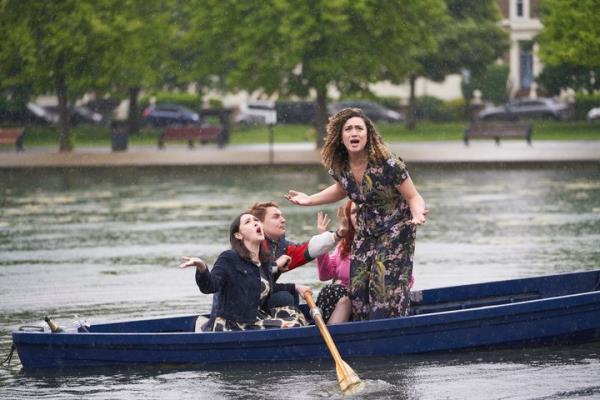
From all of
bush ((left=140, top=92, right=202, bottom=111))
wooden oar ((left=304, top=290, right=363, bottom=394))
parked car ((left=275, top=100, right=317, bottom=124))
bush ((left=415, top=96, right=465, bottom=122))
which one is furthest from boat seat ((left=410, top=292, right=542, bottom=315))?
bush ((left=140, top=92, right=202, bottom=111))

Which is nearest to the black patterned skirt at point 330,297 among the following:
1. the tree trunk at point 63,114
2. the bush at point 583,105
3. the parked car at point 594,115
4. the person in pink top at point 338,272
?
the person in pink top at point 338,272

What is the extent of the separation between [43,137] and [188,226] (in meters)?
35.2

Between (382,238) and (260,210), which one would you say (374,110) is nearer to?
(260,210)

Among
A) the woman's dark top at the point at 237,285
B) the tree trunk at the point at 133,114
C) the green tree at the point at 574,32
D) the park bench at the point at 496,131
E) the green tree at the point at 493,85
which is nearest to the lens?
the woman's dark top at the point at 237,285

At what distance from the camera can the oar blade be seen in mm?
10180

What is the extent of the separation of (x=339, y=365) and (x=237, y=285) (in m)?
1.08

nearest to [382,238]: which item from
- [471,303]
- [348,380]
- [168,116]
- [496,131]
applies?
[348,380]

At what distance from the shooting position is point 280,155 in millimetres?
39750

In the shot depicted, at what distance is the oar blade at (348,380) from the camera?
10180mm

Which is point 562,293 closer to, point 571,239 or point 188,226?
point 571,239

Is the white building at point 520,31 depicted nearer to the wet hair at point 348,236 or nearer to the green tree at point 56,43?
the green tree at point 56,43

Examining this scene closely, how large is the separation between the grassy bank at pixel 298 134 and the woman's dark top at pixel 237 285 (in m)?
39.7

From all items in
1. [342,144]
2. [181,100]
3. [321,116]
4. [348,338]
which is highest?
[181,100]

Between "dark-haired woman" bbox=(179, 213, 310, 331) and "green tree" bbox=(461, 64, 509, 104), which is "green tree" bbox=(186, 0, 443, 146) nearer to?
"green tree" bbox=(461, 64, 509, 104)
